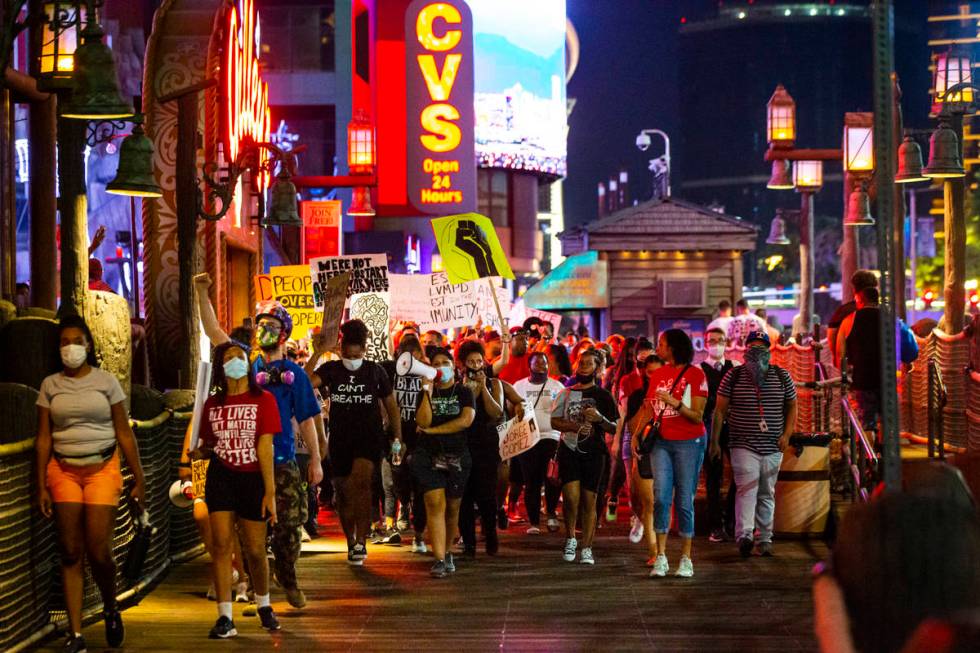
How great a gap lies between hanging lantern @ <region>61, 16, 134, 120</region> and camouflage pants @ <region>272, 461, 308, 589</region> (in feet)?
8.86

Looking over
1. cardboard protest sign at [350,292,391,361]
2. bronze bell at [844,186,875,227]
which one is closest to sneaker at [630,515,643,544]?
cardboard protest sign at [350,292,391,361]

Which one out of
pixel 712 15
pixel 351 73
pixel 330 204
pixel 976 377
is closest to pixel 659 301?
pixel 351 73

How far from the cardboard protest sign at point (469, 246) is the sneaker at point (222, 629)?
11.0m

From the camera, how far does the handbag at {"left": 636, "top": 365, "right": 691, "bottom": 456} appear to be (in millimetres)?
12602

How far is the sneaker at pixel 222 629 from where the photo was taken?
9.94 metres

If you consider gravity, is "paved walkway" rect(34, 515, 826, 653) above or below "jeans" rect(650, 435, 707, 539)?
below

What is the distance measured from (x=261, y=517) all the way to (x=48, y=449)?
1.47 metres

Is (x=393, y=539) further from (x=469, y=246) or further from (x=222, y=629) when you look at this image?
(x=469, y=246)

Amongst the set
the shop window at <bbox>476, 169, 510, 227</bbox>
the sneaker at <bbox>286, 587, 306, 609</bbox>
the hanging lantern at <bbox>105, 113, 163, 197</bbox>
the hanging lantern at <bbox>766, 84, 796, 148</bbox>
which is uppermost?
the shop window at <bbox>476, 169, 510, 227</bbox>

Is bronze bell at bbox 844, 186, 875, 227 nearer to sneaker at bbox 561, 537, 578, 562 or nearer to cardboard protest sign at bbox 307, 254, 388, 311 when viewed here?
cardboard protest sign at bbox 307, 254, 388, 311

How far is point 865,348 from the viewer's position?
44.0 feet

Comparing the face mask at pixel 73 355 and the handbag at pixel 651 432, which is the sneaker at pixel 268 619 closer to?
the face mask at pixel 73 355

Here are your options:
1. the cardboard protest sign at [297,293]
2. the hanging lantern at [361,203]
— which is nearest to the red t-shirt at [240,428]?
the cardboard protest sign at [297,293]

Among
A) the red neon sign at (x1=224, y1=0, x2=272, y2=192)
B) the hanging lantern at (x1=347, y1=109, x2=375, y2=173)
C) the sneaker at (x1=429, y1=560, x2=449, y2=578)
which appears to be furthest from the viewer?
the hanging lantern at (x1=347, y1=109, x2=375, y2=173)
